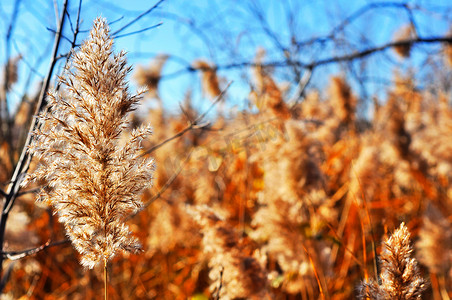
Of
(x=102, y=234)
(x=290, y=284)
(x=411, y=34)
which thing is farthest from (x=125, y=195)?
(x=411, y=34)

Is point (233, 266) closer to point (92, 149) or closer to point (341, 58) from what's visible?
point (92, 149)

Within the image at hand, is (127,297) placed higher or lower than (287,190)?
lower

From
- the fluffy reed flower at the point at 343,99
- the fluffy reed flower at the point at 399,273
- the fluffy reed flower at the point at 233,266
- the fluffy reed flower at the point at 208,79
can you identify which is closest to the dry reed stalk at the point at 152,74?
the fluffy reed flower at the point at 208,79

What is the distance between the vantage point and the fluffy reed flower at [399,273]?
2.88ft

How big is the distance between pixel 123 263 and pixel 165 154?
131 cm

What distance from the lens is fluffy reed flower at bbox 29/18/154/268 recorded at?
869mm

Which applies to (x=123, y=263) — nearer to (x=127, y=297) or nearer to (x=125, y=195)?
(x=127, y=297)

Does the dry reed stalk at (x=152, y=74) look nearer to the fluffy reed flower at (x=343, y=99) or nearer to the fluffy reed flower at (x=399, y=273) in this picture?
the fluffy reed flower at (x=343, y=99)

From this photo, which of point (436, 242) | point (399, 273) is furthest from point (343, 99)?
point (399, 273)

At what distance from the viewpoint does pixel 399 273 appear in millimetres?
884

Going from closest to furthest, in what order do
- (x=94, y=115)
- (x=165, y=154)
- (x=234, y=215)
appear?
(x=94, y=115)
(x=234, y=215)
(x=165, y=154)

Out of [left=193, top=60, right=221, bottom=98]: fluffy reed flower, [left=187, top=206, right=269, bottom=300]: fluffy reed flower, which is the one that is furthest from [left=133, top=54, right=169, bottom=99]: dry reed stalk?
[left=187, top=206, right=269, bottom=300]: fluffy reed flower

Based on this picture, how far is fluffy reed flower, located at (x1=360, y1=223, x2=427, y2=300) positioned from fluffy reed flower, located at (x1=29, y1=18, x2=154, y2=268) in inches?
24.3

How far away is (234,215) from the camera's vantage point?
333 cm
